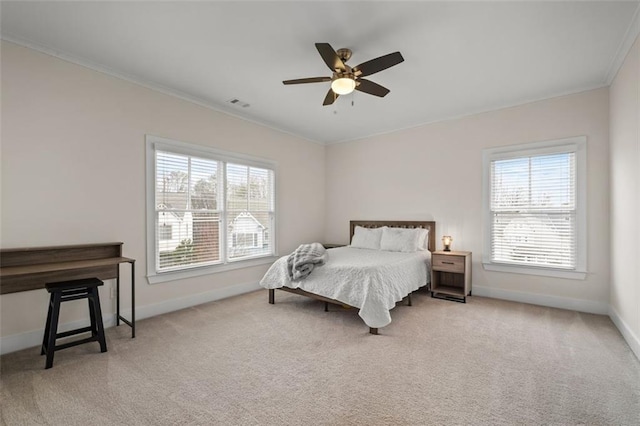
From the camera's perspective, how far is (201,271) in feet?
13.6

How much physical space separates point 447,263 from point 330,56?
328 centimetres

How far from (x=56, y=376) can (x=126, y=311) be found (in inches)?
44.9

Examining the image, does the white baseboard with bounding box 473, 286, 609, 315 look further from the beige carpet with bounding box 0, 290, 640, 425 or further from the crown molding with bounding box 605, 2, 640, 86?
the crown molding with bounding box 605, 2, 640, 86

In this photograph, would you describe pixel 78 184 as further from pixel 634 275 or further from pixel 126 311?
pixel 634 275

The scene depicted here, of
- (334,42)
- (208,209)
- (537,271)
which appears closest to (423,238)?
(537,271)

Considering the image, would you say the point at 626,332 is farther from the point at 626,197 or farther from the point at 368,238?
the point at 368,238

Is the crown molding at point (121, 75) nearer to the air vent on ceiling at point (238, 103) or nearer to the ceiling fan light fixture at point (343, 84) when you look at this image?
the air vent on ceiling at point (238, 103)

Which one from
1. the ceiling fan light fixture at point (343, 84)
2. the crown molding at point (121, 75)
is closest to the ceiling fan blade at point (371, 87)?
the ceiling fan light fixture at point (343, 84)

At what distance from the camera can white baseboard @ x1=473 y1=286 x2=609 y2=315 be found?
3650 millimetres

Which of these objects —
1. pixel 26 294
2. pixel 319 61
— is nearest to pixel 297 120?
pixel 319 61

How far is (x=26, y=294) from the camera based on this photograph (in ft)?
9.11

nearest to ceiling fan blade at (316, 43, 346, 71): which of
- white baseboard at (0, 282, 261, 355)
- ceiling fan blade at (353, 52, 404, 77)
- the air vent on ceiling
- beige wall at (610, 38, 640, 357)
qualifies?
ceiling fan blade at (353, 52, 404, 77)

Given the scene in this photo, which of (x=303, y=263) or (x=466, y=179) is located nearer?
(x=303, y=263)

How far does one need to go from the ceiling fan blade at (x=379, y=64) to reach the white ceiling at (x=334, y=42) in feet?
0.87
